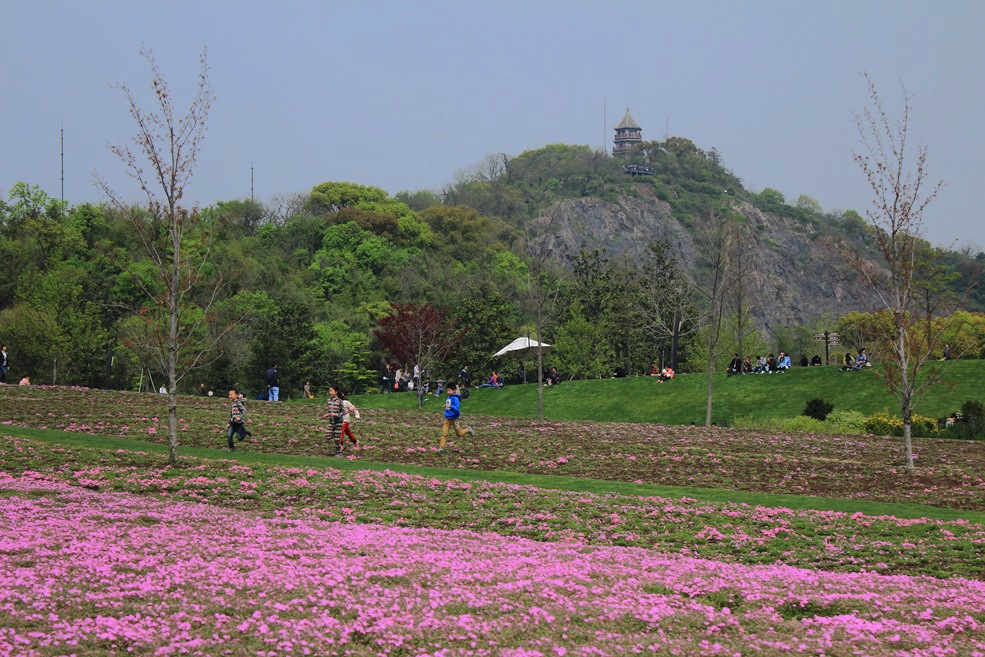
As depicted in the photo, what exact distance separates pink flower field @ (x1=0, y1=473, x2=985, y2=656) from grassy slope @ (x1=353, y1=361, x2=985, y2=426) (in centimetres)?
3576

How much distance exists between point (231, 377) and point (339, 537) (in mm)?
62500

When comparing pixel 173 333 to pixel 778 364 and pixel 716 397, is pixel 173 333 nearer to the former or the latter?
pixel 716 397

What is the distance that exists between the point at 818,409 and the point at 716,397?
23.4ft

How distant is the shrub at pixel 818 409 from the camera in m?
49.2

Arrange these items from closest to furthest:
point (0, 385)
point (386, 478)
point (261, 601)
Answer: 1. point (261, 601)
2. point (386, 478)
3. point (0, 385)

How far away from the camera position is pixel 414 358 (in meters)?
67.2

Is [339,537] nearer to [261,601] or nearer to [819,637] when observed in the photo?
[261,601]

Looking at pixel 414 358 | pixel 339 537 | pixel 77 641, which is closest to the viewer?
pixel 77 641

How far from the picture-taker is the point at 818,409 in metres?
49.3

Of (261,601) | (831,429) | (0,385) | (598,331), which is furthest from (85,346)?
(261,601)

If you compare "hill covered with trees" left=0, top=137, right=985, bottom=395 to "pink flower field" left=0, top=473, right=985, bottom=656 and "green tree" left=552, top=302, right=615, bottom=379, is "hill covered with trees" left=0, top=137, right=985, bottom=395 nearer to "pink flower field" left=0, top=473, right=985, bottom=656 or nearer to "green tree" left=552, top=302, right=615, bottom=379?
"green tree" left=552, top=302, right=615, bottom=379

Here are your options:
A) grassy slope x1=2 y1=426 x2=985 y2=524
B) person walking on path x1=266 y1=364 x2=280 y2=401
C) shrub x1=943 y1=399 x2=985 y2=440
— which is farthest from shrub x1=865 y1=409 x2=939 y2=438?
person walking on path x1=266 y1=364 x2=280 y2=401

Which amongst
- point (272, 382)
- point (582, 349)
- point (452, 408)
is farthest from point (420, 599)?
point (582, 349)

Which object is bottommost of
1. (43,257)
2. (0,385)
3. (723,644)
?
(723,644)
